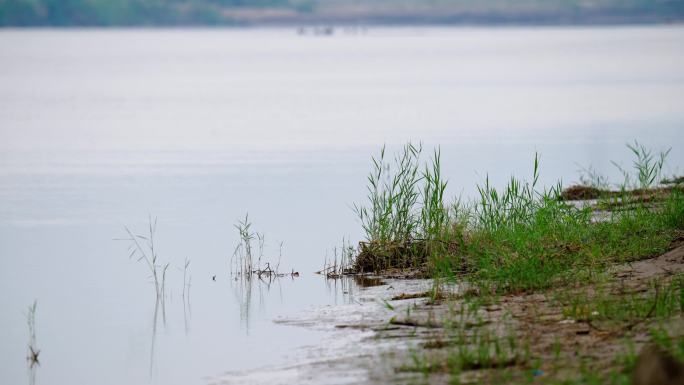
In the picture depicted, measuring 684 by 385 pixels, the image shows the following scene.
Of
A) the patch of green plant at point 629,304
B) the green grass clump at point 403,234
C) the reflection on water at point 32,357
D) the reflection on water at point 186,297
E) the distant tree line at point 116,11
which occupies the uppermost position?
the distant tree line at point 116,11

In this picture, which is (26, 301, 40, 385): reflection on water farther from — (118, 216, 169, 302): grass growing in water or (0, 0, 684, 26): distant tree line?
(0, 0, 684, 26): distant tree line

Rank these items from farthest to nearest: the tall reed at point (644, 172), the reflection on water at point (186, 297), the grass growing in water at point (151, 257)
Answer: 1. the tall reed at point (644, 172)
2. the grass growing in water at point (151, 257)
3. the reflection on water at point (186, 297)

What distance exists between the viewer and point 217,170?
69.2ft

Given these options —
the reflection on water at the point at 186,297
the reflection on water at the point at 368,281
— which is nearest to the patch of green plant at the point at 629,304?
the reflection on water at the point at 368,281

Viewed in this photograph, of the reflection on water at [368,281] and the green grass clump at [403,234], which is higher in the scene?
the green grass clump at [403,234]

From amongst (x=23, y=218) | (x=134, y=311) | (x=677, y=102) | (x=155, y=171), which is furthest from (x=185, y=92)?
(x=134, y=311)

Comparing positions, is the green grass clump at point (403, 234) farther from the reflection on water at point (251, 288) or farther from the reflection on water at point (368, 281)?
the reflection on water at point (251, 288)

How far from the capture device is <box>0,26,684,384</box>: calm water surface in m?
9.52

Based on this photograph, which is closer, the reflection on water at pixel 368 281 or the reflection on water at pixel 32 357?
the reflection on water at pixel 32 357

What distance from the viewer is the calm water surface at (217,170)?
31.2ft

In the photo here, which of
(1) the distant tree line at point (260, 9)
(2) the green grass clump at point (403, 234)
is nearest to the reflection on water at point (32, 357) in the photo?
(2) the green grass clump at point (403, 234)

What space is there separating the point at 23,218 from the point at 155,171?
5273mm

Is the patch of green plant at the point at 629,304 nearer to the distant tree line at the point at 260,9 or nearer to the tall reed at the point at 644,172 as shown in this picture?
the tall reed at the point at 644,172

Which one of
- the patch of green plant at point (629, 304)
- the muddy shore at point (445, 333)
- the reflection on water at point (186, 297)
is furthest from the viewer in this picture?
the reflection on water at point (186, 297)
